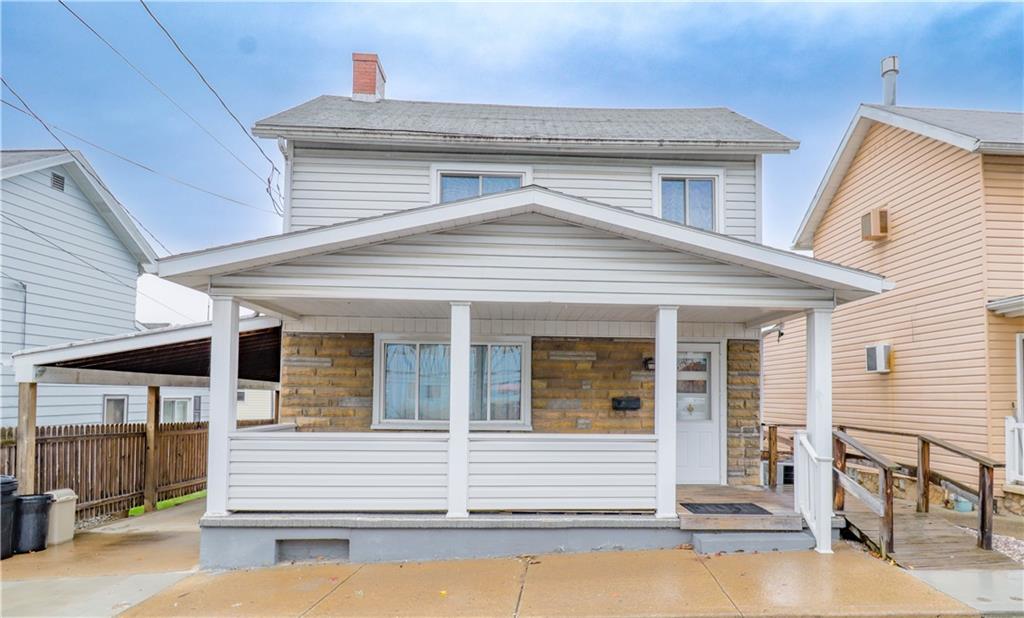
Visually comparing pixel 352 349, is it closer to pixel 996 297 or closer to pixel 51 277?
pixel 51 277

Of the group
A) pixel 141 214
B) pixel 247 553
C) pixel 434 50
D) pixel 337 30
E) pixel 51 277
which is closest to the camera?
pixel 247 553

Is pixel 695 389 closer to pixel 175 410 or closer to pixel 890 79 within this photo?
pixel 890 79

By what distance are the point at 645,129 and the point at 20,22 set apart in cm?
1105

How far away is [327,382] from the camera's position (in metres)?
8.84

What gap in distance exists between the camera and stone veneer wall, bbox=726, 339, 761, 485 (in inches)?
364

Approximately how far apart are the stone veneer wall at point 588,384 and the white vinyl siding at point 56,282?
9474 millimetres

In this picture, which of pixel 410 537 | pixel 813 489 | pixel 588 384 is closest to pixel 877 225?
pixel 588 384

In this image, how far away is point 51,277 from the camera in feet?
43.9

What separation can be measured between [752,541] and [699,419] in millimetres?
2588

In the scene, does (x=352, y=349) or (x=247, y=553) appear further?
(x=352, y=349)

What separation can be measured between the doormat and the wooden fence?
26.1 feet

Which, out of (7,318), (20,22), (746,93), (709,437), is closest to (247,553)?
(709,437)

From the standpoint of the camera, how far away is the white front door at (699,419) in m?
9.24

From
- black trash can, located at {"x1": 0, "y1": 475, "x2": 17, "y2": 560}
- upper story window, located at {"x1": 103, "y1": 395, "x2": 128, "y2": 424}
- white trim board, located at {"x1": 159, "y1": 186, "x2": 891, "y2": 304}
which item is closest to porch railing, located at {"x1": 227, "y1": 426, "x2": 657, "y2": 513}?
white trim board, located at {"x1": 159, "y1": 186, "x2": 891, "y2": 304}
